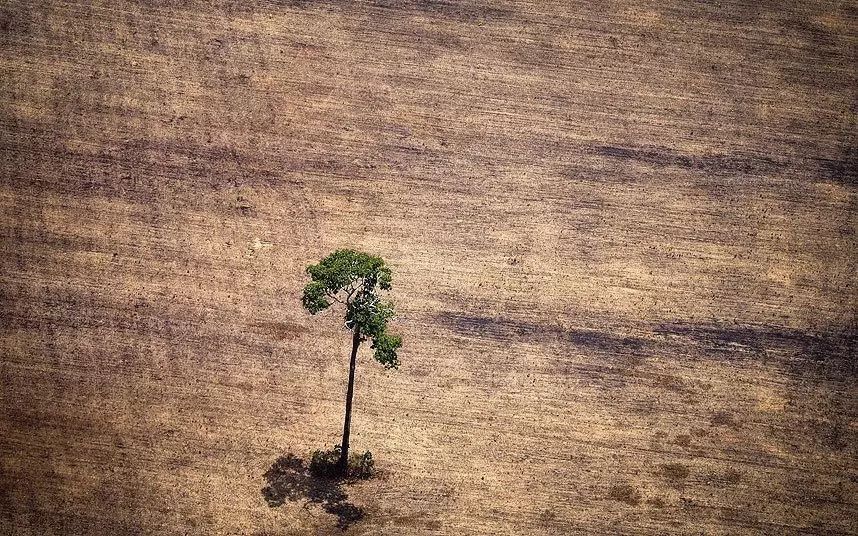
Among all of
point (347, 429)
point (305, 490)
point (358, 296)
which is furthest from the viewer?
point (305, 490)

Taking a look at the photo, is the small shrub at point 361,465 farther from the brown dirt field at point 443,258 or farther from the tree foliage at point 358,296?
the tree foliage at point 358,296

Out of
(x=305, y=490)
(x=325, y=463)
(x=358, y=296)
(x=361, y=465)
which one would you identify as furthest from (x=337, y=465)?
(x=358, y=296)

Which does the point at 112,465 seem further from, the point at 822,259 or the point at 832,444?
the point at 822,259

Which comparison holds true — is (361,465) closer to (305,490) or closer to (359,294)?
(305,490)

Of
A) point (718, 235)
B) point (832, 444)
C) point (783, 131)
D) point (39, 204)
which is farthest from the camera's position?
point (783, 131)

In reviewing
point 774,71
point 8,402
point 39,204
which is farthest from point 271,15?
point 774,71

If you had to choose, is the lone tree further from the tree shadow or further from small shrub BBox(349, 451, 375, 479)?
the tree shadow
